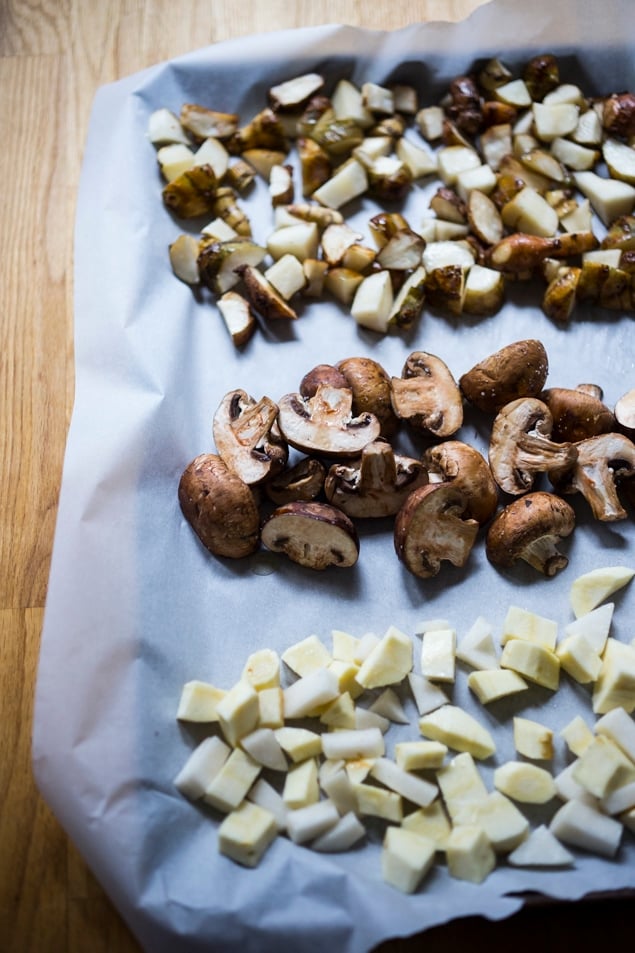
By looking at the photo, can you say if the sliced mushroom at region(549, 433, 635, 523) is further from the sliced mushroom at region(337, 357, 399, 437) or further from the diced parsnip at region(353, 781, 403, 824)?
the diced parsnip at region(353, 781, 403, 824)

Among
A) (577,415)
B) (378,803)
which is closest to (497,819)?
(378,803)

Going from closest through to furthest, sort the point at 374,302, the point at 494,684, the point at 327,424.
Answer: the point at 494,684
the point at 327,424
the point at 374,302

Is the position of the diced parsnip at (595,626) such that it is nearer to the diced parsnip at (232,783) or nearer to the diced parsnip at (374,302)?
the diced parsnip at (232,783)

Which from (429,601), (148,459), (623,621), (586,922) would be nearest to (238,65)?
(148,459)

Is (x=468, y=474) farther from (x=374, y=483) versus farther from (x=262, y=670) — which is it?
(x=262, y=670)

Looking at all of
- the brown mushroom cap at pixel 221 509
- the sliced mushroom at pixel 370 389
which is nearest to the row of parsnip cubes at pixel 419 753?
the brown mushroom cap at pixel 221 509

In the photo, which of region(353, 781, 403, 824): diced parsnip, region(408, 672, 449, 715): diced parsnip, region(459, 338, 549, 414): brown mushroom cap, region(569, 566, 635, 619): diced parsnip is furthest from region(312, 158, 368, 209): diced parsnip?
region(353, 781, 403, 824): diced parsnip

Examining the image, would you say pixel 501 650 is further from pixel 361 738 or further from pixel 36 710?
pixel 36 710
